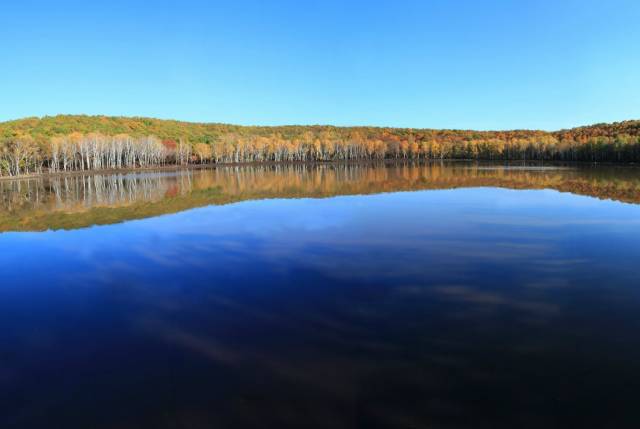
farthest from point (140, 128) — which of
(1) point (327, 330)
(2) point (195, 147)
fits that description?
(1) point (327, 330)

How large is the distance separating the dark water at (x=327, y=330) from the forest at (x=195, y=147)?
71067mm

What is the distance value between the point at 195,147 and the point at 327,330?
125 metres

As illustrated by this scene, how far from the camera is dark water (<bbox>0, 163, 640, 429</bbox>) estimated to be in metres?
5.01

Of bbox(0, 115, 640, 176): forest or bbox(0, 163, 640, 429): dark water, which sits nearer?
bbox(0, 163, 640, 429): dark water

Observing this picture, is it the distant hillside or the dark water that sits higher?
the distant hillside

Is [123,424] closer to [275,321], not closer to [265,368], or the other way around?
A: [265,368]

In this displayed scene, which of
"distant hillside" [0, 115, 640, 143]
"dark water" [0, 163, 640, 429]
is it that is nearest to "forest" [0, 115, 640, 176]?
"distant hillside" [0, 115, 640, 143]

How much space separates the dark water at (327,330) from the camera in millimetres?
5012

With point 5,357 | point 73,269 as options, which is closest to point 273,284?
point 5,357

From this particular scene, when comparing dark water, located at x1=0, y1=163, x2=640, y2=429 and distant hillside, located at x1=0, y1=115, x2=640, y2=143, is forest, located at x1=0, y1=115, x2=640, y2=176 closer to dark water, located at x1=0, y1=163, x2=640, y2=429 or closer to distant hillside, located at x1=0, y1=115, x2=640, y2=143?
distant hillside, located at x1=0, y1=115, x2=640, y2=143

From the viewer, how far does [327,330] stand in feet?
23.4

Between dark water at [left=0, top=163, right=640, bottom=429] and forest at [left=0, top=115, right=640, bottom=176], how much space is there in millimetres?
71067

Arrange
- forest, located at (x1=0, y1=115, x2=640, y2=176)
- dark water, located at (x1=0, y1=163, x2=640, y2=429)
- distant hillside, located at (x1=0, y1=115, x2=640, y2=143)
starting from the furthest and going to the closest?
distant hillside, located at (x1=0, y1=115, x2=640, y2=143)
forest, located at (x1=0, y1=115, x2=640, y2=176)
dark water, located at (x1=0, y1=163, x2=640, y2=429)

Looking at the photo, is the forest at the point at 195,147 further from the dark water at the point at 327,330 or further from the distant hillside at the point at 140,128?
→ the dark water at the point at 327,330
